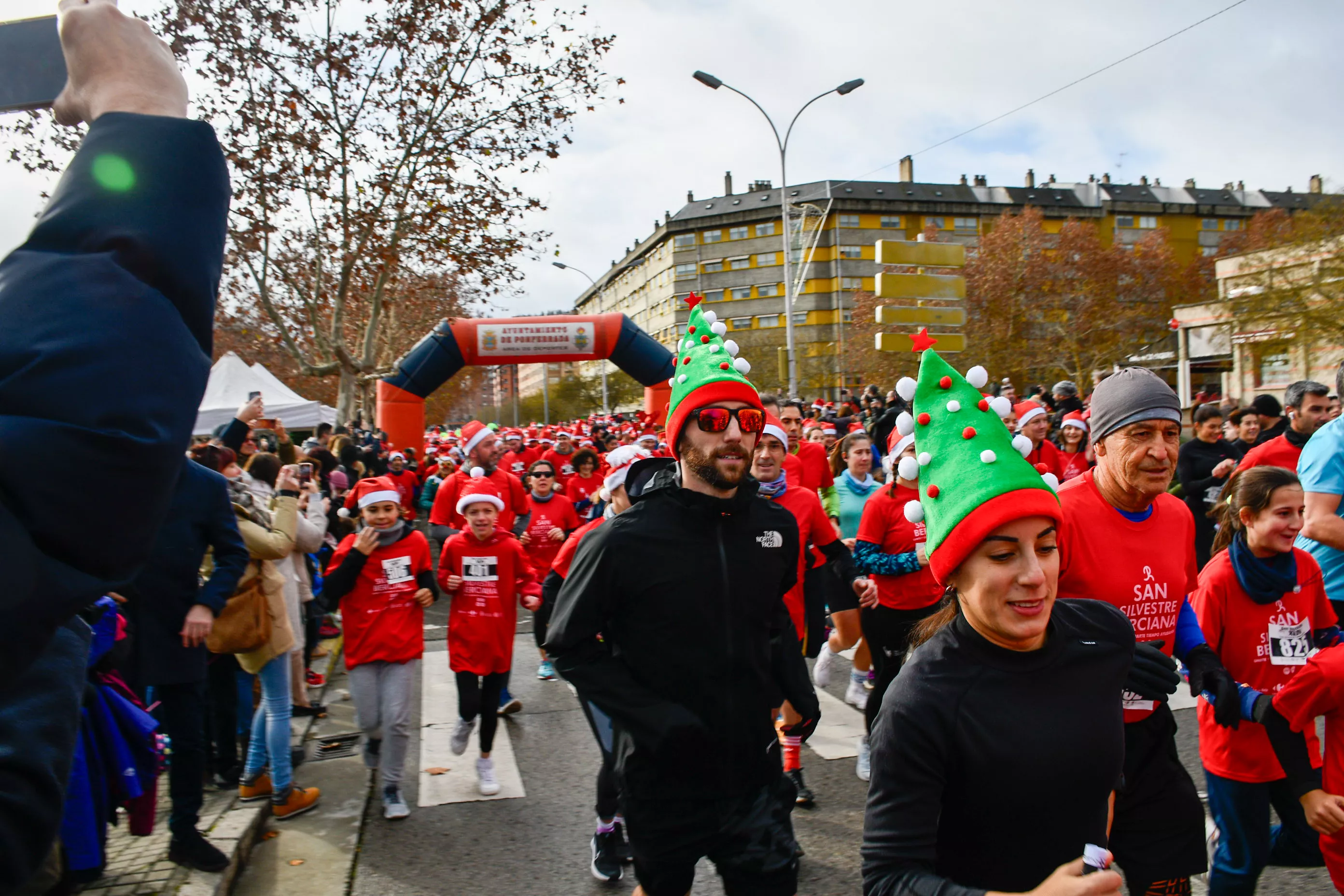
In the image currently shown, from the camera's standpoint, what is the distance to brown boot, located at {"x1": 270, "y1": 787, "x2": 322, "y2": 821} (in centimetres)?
497

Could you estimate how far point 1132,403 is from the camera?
3.02 metres

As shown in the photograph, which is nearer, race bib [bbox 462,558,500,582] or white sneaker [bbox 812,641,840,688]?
race bib [bbox 462,558,500,582]

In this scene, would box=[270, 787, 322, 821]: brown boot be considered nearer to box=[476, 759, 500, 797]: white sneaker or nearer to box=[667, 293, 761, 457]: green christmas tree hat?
box=[476, 759, 500, 797]: white sneaker

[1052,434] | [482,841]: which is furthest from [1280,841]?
[1052,434]

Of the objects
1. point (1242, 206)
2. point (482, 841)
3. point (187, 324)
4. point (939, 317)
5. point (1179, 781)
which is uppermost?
point (1242, 206)

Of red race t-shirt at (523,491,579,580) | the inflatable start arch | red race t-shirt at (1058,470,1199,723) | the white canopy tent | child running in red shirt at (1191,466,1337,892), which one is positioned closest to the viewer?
red race t-shirt at (1058,470,1199,723)

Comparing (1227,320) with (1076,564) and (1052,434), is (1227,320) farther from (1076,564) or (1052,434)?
(1076,564)

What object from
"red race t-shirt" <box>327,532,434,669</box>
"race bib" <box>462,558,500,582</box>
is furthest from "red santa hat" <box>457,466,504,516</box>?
"red race t-shirt" <box>327,532,434,669</box>

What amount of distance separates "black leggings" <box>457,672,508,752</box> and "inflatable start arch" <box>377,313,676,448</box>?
14272 mm

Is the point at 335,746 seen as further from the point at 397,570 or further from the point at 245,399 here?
the point at 245,399

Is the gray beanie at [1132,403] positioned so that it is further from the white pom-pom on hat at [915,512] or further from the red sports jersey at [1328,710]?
the white pom-pom on hat at [915,512]

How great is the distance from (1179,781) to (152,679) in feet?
14.7

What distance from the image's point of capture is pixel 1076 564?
9.78 feet

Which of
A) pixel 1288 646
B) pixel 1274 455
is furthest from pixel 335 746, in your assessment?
pixel 1274 455
